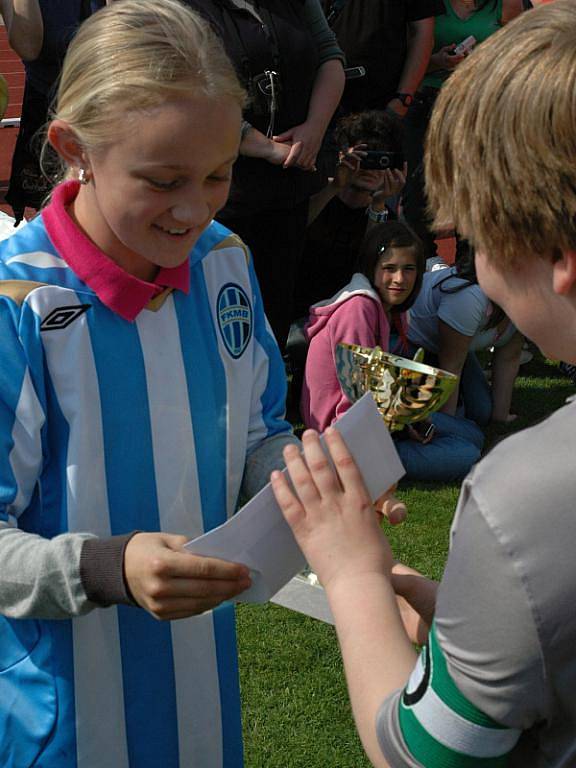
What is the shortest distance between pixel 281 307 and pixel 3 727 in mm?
3040

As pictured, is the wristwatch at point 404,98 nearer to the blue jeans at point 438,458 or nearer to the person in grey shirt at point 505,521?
the blue jeans at point 438,458

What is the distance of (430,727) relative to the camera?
40.9 inches

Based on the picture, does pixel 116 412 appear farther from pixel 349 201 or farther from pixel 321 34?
pixel 349 201

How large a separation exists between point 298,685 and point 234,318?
5.47ft

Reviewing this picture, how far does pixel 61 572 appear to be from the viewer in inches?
58.8

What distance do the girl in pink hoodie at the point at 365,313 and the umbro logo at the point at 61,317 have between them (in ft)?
9.23

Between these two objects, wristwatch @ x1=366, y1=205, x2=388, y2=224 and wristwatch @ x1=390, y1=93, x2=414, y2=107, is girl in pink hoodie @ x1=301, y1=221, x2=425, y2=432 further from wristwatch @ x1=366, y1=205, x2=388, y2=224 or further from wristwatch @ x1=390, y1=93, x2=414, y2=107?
wristwatch @ x1=390, y1=93, x2=414, y2=107

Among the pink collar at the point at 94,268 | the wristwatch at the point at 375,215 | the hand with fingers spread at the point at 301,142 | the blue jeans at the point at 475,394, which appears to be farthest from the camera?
the blue jeans at the point at 475,394

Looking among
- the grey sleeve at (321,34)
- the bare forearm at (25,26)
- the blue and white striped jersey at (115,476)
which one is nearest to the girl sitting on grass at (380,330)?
the grey sleeve at (321,34)

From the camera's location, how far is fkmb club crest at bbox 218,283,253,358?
1.86 m

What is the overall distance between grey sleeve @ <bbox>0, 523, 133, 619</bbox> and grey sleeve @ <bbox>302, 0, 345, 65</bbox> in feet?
10.9

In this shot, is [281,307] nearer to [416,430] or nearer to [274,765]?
[416,430]

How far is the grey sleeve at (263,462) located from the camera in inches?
72.5

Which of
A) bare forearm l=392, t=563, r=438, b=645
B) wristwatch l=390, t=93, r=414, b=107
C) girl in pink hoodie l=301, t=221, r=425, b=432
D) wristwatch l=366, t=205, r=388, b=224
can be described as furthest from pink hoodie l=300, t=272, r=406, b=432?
bare forearm l=392, t=563, r=438, b=645
